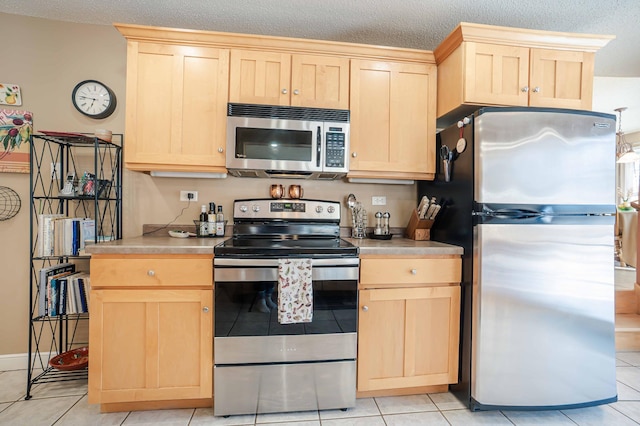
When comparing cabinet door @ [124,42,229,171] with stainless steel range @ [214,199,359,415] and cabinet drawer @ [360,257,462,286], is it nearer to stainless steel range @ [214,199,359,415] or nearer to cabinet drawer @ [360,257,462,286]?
stainless steel range @ [214,199,359,415]

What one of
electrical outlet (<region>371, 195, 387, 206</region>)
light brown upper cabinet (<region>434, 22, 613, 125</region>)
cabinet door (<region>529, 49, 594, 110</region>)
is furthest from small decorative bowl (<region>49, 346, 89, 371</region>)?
cabinet door (<region>529, 49, 594, 110</region>)

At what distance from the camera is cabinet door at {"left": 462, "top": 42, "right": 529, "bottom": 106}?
178 centimetres

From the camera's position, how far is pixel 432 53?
1.99 m

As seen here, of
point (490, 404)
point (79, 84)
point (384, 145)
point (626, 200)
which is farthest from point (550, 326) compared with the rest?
point (626, 200)

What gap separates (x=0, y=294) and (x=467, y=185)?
10.5 ft

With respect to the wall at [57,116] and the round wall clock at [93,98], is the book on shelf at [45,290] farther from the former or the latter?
the round wall clock at [93,98]

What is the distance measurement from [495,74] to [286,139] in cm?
140

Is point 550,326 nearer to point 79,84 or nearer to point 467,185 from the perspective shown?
point 467,185

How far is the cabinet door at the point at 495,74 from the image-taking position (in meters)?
1.78

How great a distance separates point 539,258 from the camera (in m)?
1.58

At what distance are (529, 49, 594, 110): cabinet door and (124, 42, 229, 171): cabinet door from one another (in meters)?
2.01

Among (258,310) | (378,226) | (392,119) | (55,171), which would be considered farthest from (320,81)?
(55,171)

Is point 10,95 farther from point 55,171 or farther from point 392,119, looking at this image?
point 392,119

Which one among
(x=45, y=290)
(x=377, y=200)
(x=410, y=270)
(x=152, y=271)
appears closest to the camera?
(x=152, y=271)
